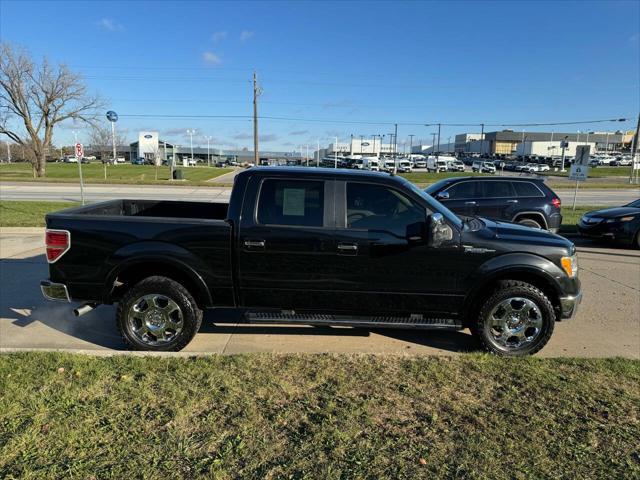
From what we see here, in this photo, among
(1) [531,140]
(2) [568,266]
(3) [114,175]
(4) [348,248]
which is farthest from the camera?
(1) [531,140]

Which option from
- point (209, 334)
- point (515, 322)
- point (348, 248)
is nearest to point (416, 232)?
point (348, 248)

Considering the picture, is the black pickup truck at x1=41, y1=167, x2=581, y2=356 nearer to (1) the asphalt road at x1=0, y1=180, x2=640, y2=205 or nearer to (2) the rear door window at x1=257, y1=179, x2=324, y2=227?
(2) the rear door window at x1=257, y1=179, x2=324, y2=227

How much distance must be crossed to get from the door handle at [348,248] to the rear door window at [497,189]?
8.11 metres

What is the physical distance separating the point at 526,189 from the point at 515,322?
7.80 metres

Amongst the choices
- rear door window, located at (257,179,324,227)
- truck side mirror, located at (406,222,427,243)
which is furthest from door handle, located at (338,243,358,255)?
truck side mirror, located at (406,222,427,243)

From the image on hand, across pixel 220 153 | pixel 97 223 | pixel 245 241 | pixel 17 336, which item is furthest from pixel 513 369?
pixel 220 153

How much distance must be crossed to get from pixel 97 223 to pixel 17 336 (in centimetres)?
171

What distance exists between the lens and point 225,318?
567cm

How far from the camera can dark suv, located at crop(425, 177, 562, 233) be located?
11117 mm

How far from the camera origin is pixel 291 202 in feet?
15.0

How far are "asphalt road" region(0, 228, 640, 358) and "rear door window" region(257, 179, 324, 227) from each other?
4.37 feet

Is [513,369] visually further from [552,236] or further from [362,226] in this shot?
[362,226]

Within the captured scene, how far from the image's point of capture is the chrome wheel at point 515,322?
4.54 meters

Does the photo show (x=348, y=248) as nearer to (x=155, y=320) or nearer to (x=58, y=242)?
(x=155, y=320)
